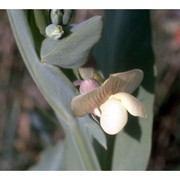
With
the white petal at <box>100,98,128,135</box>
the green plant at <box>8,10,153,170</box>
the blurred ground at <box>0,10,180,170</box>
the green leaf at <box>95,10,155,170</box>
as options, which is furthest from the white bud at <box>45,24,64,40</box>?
the blurred ground at <box>0,10,180,170</box>

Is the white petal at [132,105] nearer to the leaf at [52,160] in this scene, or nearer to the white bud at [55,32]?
the white bud at [55,32]

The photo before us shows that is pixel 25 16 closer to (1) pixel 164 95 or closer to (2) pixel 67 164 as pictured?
(2) pixel 67 164

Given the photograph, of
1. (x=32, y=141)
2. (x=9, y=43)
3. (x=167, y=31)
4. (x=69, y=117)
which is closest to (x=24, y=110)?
(x=32, y=141)

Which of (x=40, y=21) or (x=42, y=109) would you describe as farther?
(x=42, y=109)

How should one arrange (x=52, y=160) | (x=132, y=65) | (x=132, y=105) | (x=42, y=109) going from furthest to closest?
(x=42, y=109) < (x=52, y=160) < (x=132, y=65) < (x=132, y=105)

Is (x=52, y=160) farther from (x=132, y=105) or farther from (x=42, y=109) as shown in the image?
(x=132, y=105)

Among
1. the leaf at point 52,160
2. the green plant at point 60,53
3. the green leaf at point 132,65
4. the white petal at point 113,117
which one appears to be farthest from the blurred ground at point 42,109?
the white petal at point 113,117

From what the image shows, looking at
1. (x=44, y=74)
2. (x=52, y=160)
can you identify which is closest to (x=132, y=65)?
(x=44, y=74)
